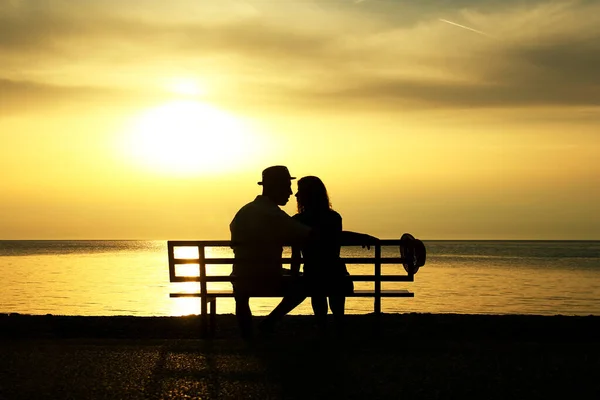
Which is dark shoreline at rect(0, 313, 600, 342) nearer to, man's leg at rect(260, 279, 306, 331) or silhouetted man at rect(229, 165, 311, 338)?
man's leg at rect(260, 279, 306, 331)

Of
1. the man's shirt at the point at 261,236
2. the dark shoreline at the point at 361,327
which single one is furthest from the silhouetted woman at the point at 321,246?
the dark shoreline at the point at 361,327

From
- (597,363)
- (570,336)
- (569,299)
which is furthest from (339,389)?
(569,299)

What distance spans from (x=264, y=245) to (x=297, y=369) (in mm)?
2366

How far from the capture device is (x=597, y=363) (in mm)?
8305

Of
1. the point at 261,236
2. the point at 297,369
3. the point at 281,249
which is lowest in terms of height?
the point at 297,369

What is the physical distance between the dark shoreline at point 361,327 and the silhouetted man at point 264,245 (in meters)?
2.01

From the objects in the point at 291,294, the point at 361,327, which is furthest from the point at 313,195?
the point at 361,327

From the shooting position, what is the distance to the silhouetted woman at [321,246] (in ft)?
32.5

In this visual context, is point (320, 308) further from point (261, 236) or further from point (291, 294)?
point (261, 236)

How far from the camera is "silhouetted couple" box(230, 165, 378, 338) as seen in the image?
32.2 ft

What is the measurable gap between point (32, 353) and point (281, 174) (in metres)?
3.44

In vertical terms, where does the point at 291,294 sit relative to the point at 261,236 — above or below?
below

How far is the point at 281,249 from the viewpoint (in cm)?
988

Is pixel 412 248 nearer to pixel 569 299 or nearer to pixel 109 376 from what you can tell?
pixel 109 376
